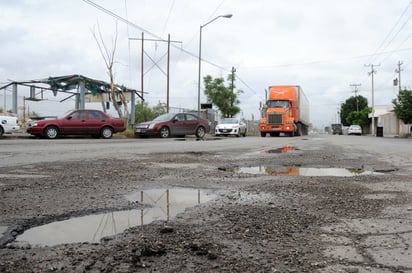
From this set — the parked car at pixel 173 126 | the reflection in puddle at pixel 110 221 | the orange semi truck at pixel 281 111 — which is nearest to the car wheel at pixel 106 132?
the parked car at pixel 173 126

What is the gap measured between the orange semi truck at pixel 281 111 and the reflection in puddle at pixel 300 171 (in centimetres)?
2335

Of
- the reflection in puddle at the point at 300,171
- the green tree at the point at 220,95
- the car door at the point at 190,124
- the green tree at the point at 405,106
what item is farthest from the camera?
the green tree at the point at 220,95

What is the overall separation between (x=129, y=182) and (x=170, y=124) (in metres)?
17.3

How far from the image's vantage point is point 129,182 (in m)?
6.60

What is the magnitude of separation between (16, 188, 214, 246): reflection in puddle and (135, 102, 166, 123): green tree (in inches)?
1211

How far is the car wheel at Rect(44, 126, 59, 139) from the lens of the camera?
66.7 feet

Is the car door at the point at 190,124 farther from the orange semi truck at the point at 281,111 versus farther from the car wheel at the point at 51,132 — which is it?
the orange semi truck at the point at 281,111

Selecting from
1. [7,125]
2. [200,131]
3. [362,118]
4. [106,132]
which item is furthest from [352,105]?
[7,125]

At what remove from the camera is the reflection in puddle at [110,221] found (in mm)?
3576

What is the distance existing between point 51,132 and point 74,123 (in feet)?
3.97

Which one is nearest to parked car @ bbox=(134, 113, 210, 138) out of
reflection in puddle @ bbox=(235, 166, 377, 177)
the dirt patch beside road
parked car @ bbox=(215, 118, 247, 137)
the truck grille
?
parked car @ bbox=(215, 118, 247, 137)

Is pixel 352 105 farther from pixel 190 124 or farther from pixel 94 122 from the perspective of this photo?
pixel 94 122

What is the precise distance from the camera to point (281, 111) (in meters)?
32.0

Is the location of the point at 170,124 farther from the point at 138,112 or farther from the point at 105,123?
the point at 138,112
